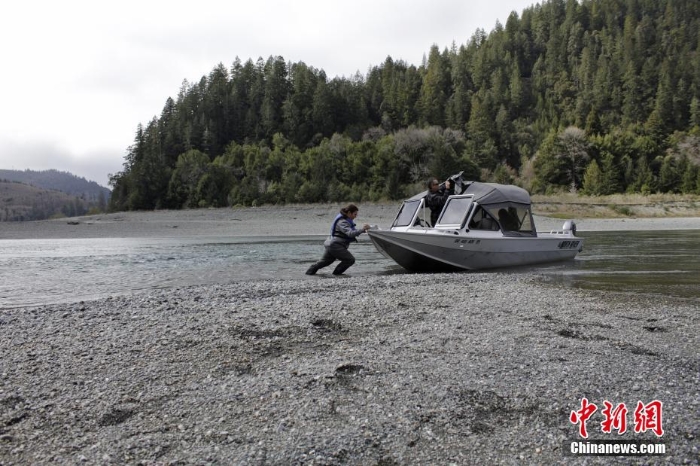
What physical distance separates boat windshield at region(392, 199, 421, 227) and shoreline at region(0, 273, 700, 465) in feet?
25.1

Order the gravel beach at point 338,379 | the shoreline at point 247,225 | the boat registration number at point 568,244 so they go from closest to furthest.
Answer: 1. the gravel beach at point 338,379
2. the boat registration number at point 568,244
3. the shoreline at point 247,225

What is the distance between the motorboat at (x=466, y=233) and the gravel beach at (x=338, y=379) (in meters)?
5.22

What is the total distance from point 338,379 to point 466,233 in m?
10.4

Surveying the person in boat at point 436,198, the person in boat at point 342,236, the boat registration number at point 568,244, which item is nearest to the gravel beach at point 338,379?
the person in boat at point 342,236

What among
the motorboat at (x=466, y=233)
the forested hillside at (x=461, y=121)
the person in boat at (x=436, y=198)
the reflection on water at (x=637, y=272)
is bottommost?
the reflection on water at (x=637, y=272)

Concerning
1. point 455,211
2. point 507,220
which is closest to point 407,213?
point 455,211

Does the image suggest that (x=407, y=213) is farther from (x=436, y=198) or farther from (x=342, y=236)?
(x=342, y=236)

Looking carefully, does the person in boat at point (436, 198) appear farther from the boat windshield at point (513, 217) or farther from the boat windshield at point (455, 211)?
the boat windshield at point (513, 217)

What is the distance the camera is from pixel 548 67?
487 ft

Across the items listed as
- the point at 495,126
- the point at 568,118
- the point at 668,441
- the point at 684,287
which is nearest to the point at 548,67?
the point at 568,118

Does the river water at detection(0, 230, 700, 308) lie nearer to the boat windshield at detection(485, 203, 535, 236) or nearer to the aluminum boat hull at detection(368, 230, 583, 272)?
the aluminum boat hull at detection(368, 230, 583, 272)

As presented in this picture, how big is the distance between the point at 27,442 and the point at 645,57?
16904 centimetres
